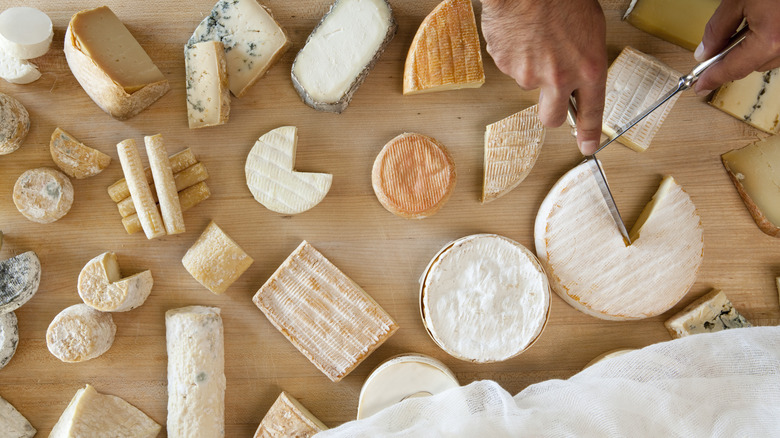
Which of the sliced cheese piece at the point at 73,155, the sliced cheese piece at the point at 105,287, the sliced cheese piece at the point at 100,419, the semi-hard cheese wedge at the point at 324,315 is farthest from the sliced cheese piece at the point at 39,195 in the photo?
the semi-hard cheese wedge at the point at 324,315

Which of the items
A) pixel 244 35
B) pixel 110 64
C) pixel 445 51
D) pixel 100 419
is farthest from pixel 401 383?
pixel 110 64

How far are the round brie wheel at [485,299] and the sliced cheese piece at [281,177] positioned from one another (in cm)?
46

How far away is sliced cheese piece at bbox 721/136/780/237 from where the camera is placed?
1.86 metres

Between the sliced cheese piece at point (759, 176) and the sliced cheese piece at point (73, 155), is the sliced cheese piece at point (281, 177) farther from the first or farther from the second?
the sliced cheese piece at point (759, 176)

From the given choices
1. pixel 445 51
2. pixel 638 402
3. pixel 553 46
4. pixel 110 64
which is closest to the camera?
pixel 553 46

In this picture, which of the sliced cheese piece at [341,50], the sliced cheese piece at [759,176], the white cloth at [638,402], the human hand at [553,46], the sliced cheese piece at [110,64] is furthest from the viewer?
the sliced cheese piece at [759,176]

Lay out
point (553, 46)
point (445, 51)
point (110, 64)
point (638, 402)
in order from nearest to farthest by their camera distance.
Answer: point (553, 46) → point (638, 402) → point (110, 64) → point (445, 51)

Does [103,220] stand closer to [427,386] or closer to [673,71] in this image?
[427,386]

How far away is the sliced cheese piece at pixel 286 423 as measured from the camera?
174cm

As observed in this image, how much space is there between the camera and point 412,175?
1.77 metres

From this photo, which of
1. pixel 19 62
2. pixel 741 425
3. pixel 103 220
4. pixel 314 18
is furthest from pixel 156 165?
pixel 741 425

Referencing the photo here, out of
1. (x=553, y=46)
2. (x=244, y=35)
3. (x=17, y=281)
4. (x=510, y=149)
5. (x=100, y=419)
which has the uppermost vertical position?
(x=553, y=46)

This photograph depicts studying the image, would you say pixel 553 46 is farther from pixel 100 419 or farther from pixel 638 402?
pixel 100 419

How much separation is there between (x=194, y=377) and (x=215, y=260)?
0.37 m
